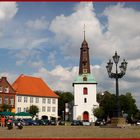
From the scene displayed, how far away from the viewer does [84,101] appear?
10175 cm

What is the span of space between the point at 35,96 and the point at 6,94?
10406 millimetres

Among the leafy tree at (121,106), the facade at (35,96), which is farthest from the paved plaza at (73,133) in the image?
the facade at (35,96)

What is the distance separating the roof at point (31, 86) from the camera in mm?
98738

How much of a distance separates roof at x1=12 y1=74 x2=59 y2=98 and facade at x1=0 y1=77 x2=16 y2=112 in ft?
10.2

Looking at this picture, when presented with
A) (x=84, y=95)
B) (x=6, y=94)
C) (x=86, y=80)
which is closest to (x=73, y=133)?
(x=6, y=94)

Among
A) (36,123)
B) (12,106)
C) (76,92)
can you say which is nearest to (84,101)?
(76,92)

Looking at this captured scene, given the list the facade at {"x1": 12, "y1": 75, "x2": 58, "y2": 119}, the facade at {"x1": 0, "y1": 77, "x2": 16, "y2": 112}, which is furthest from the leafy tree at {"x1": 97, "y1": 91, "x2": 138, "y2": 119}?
the facade at {"x1": 0, "y1": 77, "x2": 16, "y2": 112}

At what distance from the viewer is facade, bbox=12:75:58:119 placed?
97.2 metres

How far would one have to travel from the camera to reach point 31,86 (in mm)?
102438

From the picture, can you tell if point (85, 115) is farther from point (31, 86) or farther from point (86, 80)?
point (31, 86)

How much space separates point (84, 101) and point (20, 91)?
1652cm

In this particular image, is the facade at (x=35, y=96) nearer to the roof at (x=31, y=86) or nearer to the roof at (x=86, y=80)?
the roof at (x=31, y=86)

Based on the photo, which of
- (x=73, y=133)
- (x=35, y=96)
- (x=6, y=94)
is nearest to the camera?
(x=73, y=133)

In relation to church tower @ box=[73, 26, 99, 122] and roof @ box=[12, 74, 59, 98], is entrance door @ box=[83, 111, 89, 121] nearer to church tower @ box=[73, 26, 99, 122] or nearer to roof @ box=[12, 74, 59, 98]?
church tower @ box=[73, 26, 99, 122]
